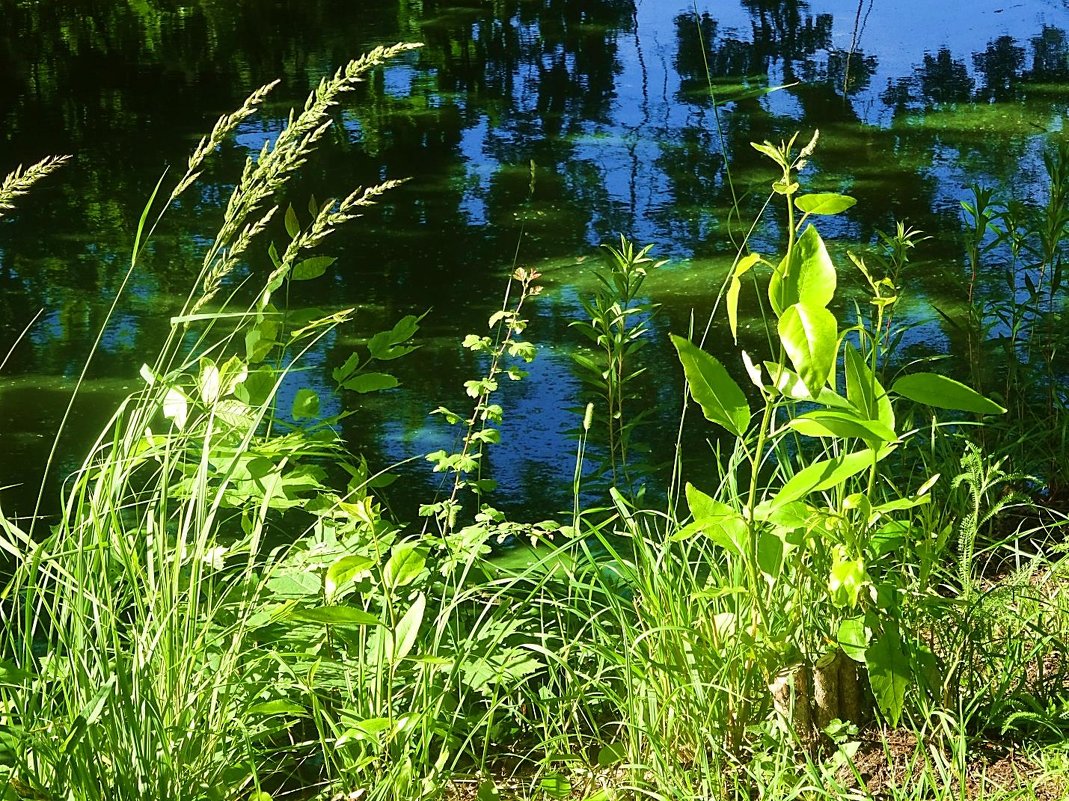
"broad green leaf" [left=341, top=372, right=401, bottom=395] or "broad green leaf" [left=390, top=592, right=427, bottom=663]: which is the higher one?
"broad green leaf" [left=341, top=372, right=401, bottom=395]

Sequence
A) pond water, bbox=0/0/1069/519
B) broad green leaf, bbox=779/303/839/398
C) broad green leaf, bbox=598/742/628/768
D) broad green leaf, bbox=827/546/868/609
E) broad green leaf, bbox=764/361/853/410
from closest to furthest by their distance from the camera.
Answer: broad green leaf, bbox=779/303/839/398, broad green leaf, bbox=764/361/853/410, broad green leaf, bbox=827/546/868/609, broad green leaf, bbox=598/742/628/768, pond water, bbox=0/0/1069/519

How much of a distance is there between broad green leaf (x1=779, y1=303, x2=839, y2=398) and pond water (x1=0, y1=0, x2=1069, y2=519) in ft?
2.76

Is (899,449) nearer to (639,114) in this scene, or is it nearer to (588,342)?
(588,342)

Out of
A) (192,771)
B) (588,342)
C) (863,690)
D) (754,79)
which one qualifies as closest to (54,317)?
(588,342)

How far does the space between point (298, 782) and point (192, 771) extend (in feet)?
1.35

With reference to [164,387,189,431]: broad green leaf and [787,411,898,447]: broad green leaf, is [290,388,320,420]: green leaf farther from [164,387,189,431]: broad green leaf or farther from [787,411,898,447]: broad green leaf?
[787,411,898,447]: broad green leaf

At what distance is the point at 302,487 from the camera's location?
1.90 meters

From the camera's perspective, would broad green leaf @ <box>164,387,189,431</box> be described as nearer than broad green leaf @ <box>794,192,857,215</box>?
No

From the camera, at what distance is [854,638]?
158cm

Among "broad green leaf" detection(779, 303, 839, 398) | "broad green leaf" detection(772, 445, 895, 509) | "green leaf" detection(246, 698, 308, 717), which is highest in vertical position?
"broad green leaf" detection(779, 303, 839, 398)

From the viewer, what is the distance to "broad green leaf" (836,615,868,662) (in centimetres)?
158

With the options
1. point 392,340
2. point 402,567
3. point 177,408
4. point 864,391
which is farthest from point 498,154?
point 864,391

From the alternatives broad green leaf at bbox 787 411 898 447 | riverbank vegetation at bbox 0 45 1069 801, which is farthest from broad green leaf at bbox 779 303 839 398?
broad green leaf at bbox 787 411 898 447

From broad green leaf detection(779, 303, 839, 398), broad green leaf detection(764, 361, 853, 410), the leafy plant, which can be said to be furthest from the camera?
the leafy plant
